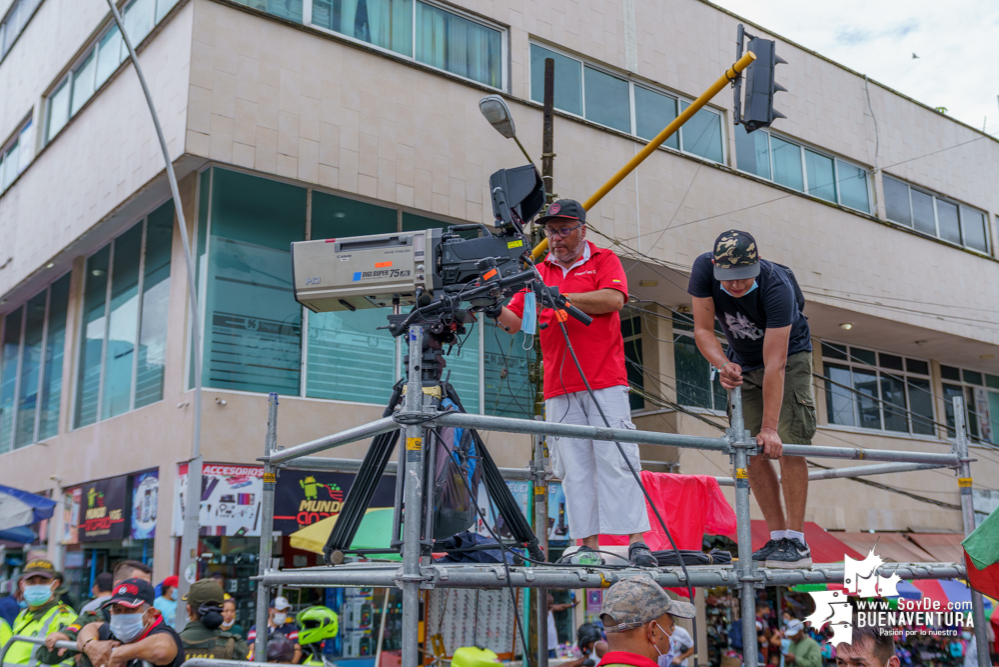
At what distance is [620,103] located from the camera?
1622cm

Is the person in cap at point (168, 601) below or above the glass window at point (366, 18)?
below

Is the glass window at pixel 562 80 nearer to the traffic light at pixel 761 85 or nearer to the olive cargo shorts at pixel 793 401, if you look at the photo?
the traffic light at pixel 761 85

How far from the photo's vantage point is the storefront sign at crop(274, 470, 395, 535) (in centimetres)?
1172

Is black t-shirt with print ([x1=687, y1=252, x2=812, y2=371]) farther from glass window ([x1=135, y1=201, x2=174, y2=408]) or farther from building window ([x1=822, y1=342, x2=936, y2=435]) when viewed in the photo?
building window ([x1=822, y1=342, x2=936, y2=435])

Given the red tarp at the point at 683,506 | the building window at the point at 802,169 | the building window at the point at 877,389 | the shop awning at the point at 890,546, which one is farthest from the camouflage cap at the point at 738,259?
the building window at the point at 877,389

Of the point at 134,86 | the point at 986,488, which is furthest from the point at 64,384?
the point at 986,488

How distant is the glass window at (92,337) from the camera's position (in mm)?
14938

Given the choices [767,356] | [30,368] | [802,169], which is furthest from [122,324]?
[802,169]

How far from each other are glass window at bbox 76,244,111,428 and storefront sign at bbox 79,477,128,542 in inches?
A: 54.7

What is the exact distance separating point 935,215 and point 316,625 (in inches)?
725

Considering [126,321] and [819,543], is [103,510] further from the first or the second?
[819,543]

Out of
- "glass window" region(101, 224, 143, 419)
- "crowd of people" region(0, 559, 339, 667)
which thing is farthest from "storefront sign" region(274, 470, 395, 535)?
"glass window" region(101, 224, 143, 419)

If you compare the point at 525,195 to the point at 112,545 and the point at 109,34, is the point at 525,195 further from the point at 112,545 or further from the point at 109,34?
the point at 109,34

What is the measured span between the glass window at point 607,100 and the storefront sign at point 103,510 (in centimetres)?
1003
